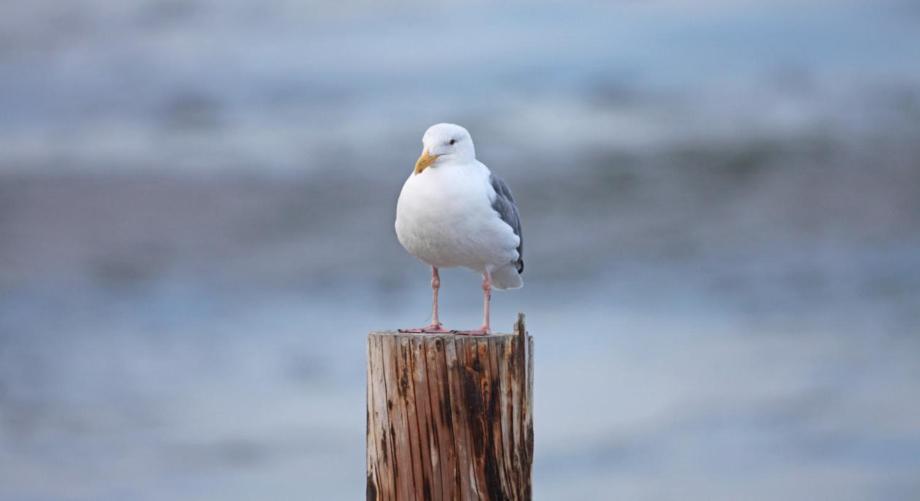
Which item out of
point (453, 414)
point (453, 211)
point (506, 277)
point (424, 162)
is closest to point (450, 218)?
point (453, 211)

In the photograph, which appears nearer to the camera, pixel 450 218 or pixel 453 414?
pixel 453 414

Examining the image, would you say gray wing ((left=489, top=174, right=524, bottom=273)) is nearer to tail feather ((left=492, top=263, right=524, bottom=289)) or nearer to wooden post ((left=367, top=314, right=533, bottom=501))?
tail feather ((left=492, top=263, right=524, bottom=289))

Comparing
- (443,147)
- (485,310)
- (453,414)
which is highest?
(443,147)

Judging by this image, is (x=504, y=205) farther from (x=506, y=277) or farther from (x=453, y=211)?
(x=506, y=277)

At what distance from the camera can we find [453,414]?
4453mm

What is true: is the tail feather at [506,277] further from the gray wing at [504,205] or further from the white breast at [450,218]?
the white breast at [450,218]

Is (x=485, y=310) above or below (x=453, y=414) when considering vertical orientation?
above

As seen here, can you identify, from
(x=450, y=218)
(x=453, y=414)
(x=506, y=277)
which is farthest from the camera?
(x=506, y=277)

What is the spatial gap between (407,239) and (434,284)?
20.2 inches

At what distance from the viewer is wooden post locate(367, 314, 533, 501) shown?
4457 millimetres

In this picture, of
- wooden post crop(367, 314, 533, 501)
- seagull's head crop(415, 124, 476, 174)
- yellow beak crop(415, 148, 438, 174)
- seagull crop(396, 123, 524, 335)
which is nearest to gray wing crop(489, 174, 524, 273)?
seagull crop(396, 123, 524, 335)

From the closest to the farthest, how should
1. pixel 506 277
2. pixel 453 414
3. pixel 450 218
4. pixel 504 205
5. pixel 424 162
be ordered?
1. pixel 453 414
2. pixel 450 218
3. pixel 424 162
4. pixel 504 205
5. pixel 506 277

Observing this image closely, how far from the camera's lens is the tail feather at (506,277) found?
20.2 ft

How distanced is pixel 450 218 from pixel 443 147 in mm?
413
